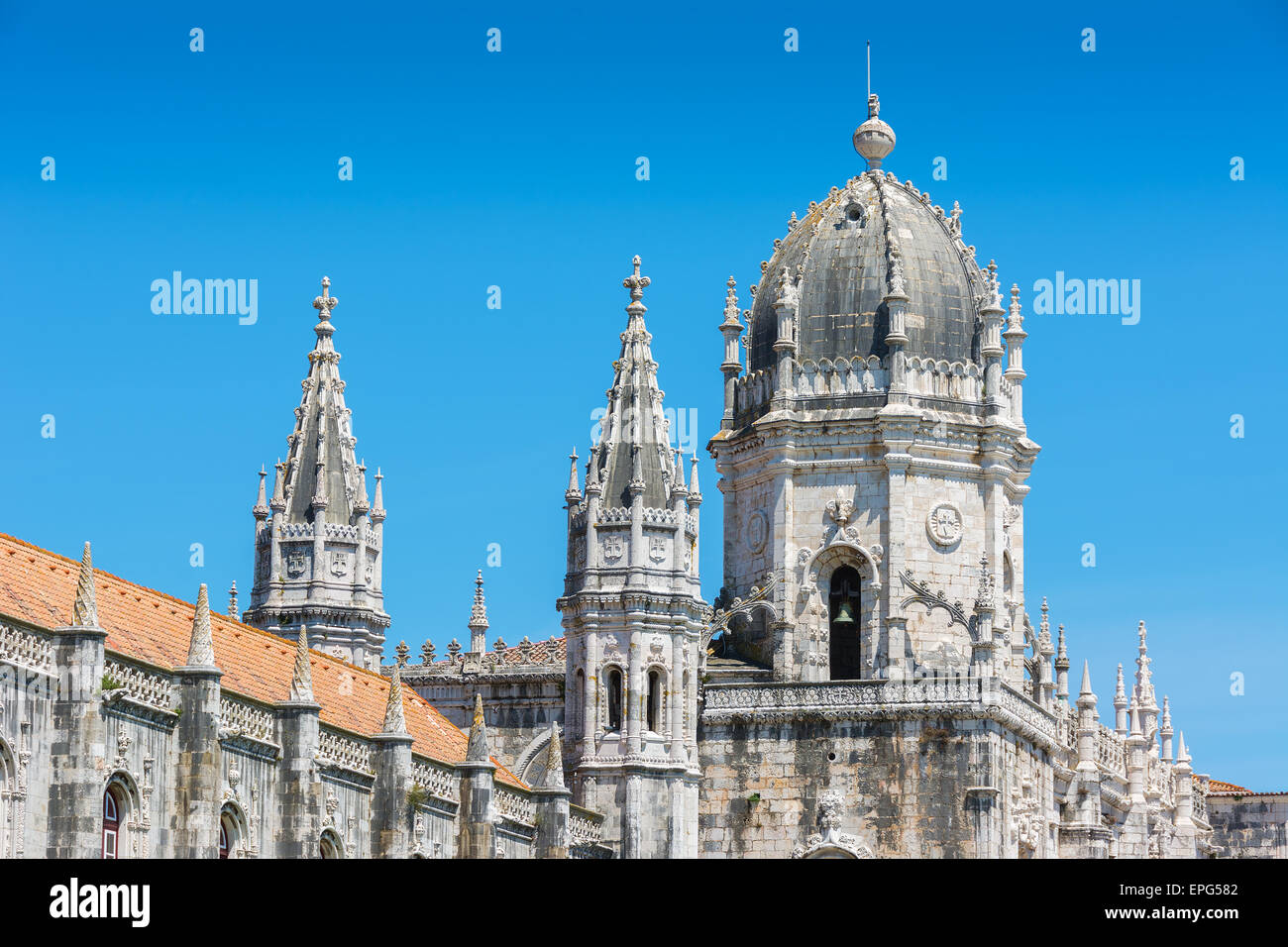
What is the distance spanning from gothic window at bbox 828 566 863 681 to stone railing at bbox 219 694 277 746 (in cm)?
2499

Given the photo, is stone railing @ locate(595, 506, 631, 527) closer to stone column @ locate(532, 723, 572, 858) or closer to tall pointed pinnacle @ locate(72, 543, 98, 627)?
stone column @ locate(532, 723, 572, 858)

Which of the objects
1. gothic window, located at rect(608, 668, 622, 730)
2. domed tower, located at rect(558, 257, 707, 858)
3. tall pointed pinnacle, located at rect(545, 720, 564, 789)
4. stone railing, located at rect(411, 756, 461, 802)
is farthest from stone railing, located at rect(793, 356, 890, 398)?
stone railing, located at rect(411, 756, 461, 802)

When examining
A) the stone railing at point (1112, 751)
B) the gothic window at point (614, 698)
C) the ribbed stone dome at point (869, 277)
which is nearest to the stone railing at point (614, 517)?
the gothic window at point (614, 698)

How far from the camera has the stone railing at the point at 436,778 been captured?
57.7 m

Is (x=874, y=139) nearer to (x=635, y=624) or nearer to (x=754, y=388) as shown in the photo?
(x=754, y=388)

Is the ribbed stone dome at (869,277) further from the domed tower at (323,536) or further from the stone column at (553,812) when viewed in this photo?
the stone column at (553,812)

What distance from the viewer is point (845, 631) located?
242 feet

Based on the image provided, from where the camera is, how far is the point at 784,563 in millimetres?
73812

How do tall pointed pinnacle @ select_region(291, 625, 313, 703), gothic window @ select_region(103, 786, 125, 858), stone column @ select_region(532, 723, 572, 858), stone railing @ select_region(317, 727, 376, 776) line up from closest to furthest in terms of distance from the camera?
gothic window @ select_region(103, 786, 125, 858), tall pointed pinnacle @ select_region(291, 625, 313, 703), stone railing @ select_region(317, 727, 376, 776), stone column @ select_region(532, 723, 572, 858)

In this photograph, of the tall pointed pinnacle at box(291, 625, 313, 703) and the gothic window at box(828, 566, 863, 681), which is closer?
the tall pointed pinnacle at box(291, 625, 313, 703)

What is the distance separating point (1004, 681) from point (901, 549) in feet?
16.4

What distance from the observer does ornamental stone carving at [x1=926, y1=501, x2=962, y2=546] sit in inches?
2889

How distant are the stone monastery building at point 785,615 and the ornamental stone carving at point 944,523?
3.0 inches
